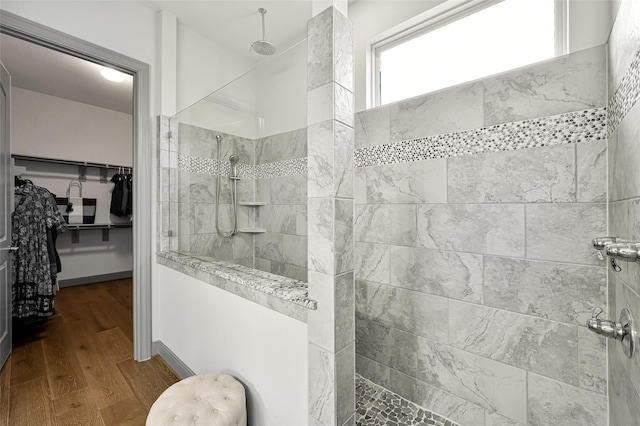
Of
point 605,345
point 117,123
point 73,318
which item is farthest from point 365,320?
point 117,123

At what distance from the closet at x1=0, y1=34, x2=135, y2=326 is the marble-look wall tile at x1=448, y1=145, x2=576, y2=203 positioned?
374cm

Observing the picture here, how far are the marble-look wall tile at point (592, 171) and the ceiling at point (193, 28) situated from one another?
6.15ft

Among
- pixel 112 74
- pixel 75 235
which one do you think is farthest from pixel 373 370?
pixel 75 235

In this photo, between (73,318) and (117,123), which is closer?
(73,318)

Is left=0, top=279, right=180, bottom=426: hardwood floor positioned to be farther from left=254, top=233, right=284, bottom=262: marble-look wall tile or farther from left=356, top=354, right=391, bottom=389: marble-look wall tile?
left=356, top=354, right=391, bottom=389: marble-look wall tile

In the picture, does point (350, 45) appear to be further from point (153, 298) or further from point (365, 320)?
point (153, 298)

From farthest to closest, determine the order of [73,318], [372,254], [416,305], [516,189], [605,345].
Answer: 1. [73,318]
2. [372,254]
3. [416,305]
4. [516,189]
5. [605,345]

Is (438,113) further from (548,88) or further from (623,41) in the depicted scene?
(623,41)

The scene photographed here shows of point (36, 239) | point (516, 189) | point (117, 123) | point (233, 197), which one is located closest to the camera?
point (516, 189)

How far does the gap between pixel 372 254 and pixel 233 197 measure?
4.59ft

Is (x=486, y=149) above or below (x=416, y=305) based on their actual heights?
above

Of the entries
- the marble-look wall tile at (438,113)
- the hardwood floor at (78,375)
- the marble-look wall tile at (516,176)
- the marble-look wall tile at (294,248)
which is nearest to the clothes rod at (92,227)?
the hardwood floor at (78,375)

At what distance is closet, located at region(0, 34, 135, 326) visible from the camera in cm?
300

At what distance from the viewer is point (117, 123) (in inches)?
175
